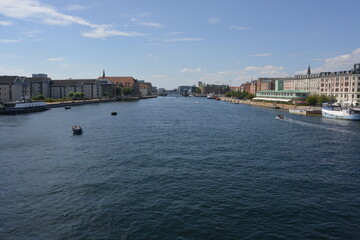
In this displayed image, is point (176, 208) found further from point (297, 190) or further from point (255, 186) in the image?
point (297, 190)

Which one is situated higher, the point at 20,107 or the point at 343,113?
the point at 20,107

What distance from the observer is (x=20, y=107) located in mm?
110250

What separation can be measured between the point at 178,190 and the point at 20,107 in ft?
337

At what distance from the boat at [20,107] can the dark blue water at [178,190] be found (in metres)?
62.6

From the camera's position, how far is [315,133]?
64.9 meters

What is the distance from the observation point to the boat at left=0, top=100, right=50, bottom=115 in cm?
10525

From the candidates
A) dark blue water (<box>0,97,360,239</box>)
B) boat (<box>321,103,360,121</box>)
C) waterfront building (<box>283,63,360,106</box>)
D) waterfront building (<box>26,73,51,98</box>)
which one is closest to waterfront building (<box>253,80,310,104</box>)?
waterfront building (<box>283,63,360,106</box>)

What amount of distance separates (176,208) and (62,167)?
17802 mm

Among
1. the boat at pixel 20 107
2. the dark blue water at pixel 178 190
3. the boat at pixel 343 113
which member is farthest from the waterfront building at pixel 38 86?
the boat at pixel 343 113

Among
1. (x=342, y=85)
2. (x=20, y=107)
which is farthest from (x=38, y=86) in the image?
(x=342, y=85)

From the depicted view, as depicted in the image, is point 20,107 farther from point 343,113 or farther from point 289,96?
point 289,96

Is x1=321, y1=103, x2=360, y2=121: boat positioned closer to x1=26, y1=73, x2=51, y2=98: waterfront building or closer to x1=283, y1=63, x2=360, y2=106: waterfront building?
x1=283, y1=63, x2=360, y2=106: waterfront building

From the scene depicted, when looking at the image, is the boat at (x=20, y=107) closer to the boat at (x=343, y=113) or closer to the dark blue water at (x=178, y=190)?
the dark blue water at (x=178, y=190)

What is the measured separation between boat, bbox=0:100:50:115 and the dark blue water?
2466 inches
